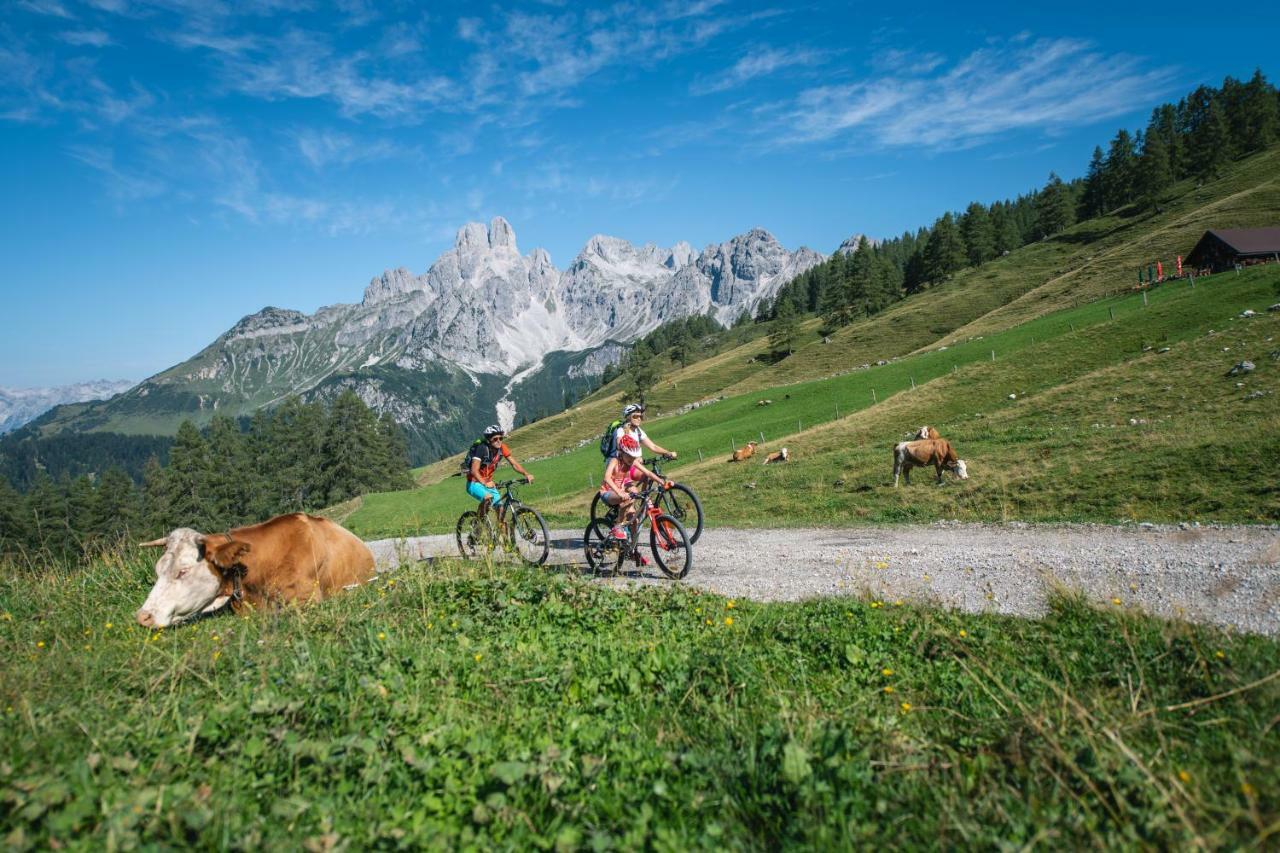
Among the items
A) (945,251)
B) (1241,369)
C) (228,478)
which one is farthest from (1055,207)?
(228,478)

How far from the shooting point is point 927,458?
63.8ft

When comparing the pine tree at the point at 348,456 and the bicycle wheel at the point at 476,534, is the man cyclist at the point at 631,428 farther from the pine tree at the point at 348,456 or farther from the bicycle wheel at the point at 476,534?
the pine tree at the point at 348,456

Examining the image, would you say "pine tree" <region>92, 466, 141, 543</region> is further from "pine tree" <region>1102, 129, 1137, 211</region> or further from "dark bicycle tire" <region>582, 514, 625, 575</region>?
"pine tree" <region>1102, 129, 1137, 211</region>

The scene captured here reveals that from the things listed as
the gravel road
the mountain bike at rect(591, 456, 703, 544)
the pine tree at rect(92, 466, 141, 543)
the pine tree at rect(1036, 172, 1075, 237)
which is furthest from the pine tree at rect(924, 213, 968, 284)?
the pine tree at rect(92, 466, 141, 543)

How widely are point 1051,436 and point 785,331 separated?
283ft

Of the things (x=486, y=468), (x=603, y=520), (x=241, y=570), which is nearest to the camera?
(x=241, y=570)

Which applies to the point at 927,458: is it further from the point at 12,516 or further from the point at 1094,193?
the point at 1094,193

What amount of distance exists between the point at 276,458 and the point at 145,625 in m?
77.4

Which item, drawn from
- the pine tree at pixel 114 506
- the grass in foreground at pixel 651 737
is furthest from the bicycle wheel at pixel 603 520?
the pine tree at pixel 114 506

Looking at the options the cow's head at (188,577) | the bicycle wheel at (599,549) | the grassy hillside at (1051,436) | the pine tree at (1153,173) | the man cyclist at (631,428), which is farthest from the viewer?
the pine tree at (1153,173)

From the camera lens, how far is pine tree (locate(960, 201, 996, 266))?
102m

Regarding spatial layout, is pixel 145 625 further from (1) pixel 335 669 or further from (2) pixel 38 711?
(1) pixel 335 669

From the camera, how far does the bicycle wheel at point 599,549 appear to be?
10.6 m

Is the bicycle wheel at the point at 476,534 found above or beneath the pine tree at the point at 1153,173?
beneath
